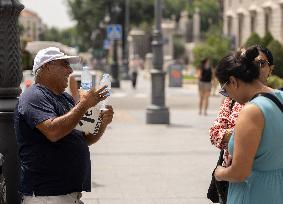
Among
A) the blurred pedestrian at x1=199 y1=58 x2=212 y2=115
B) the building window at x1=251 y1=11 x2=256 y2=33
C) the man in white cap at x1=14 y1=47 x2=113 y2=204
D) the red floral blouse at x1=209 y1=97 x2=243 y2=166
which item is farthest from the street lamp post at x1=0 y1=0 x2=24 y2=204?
the building window at x1=251 y1=11 x2=256 y2=33

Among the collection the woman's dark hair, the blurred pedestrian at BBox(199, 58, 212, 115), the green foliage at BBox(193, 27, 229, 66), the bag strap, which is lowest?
the green foliage at BBox(193, 27, 229, 66)

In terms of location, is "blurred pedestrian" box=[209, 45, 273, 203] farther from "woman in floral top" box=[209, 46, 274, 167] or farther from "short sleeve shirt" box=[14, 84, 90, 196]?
"short sleeve shirt" box=[14, 84, 90, 196]

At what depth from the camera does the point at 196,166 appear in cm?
1130

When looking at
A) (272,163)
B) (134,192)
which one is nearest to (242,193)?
(272,163)

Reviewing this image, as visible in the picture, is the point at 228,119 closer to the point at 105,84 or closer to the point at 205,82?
the point at 105,84

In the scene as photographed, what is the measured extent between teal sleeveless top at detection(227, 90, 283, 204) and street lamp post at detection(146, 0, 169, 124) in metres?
14.2

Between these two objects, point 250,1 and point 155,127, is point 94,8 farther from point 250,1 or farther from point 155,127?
point 155,127

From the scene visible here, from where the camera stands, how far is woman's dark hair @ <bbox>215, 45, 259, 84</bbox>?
4.09m

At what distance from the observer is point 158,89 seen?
18516 mm

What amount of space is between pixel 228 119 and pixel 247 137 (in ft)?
4.87

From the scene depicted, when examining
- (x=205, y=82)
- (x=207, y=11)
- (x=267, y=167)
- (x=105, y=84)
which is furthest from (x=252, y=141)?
(x=207, y=11)

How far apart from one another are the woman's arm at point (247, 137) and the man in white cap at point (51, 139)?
3.23 ft

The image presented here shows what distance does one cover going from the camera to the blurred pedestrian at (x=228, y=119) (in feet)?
17.2

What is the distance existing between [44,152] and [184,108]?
21070 mm
